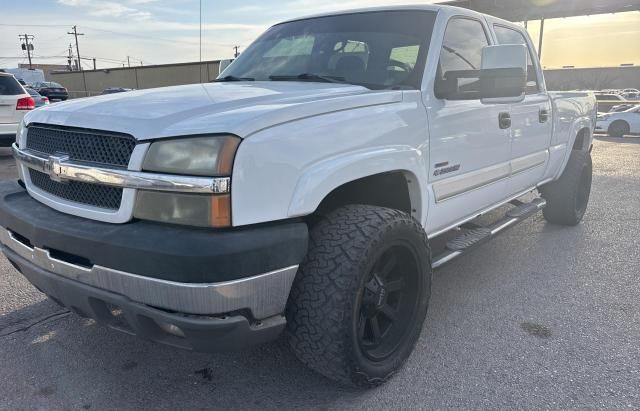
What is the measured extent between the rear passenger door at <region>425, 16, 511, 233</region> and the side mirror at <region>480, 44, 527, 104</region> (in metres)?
0.12

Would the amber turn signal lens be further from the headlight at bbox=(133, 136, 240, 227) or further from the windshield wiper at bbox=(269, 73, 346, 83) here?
the windshield wiper at bbox=(269, 73, 346, 83)

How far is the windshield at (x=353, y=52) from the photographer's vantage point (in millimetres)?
3053

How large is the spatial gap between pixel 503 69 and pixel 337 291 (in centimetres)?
164

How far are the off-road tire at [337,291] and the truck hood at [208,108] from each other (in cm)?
53

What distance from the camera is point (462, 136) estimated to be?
3113 millimetres

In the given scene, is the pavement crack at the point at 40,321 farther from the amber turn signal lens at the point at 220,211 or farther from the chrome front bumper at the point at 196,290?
the amber turn signal lens at the point at 220,211

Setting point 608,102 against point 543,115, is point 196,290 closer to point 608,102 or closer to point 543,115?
point 543,115

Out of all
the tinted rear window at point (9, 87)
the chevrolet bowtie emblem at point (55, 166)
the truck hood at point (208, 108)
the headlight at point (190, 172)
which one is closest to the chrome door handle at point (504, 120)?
the truck hood at point (208, 108)

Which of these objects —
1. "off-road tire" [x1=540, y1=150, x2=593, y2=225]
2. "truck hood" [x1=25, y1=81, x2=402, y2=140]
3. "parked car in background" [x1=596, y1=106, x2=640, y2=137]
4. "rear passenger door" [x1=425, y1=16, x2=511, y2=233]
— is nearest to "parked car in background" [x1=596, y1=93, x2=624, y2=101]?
"parked car in background" [x1=596, y1=106, x2=640, y2=137]

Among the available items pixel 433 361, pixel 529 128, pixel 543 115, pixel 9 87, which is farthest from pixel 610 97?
pixel 433 361

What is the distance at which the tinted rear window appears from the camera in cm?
894

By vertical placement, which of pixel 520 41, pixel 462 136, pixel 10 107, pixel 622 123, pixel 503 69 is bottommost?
pixel 622 123

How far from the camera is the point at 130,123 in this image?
6.77 ft

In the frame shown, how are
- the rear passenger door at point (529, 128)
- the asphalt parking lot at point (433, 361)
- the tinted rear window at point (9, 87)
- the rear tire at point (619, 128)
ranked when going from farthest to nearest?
the rear tire at point (619, 128) → the tinted rear window at point (9, 87) → the rear passenger door at point (529, 128) → the asphalt parking lot at point (433, 361)
